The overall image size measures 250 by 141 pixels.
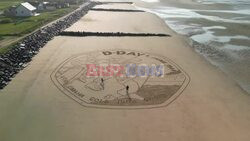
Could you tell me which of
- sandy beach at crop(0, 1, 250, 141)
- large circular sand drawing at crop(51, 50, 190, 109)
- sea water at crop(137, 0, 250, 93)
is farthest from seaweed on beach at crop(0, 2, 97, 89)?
sea water at crop(137, 0, 250, 93)

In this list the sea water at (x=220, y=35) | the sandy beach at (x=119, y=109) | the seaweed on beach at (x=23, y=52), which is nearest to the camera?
the sandy beach at (x=119, y=109)

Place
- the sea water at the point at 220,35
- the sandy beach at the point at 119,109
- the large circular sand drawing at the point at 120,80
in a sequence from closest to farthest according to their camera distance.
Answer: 1. the sandy beach at the point at 119,109
2. the large circular sand drawing at the point at 120,80
3. the sea water at the point at 220,35

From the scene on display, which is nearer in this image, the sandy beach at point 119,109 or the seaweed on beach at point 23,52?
the sandy beach at point 119,109

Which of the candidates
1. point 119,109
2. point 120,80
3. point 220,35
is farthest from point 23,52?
point 220,35

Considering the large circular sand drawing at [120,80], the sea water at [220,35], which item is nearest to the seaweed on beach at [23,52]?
the large circular sand drawing at [120,80]

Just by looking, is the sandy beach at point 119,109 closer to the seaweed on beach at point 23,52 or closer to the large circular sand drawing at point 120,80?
the large circular sand drawing at point 120,80

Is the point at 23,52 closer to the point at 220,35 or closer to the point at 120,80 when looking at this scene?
the point at 120,80
